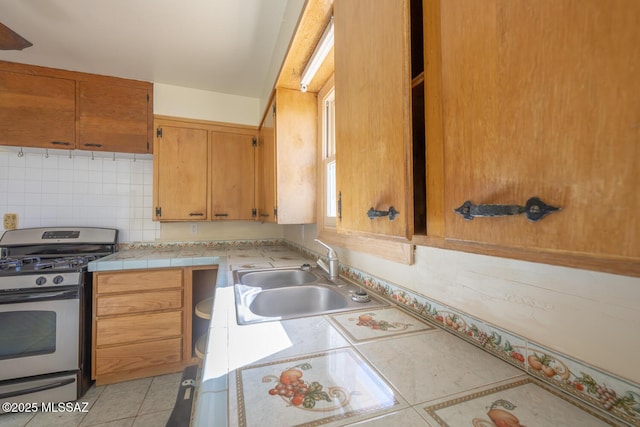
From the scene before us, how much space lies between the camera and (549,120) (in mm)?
301

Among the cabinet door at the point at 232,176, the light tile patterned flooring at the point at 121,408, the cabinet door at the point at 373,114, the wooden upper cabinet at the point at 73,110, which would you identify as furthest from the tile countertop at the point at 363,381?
the wooden upper cabinet at the point at 73,110

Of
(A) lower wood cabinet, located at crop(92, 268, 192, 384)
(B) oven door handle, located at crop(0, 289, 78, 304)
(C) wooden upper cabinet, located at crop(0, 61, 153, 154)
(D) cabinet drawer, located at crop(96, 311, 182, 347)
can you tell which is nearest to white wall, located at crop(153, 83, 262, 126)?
(C) wooden upper cabinet, located at crop(0, 61, 153, 154)

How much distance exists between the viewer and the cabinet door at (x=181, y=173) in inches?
94.6

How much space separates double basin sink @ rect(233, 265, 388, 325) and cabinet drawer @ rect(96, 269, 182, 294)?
81 cm

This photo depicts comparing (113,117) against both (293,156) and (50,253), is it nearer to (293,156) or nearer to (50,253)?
(50,253)

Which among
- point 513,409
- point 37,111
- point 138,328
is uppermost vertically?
point 37,111

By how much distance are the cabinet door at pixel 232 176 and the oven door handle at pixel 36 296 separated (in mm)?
1145

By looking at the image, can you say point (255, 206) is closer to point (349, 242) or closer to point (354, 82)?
point (349, 242)

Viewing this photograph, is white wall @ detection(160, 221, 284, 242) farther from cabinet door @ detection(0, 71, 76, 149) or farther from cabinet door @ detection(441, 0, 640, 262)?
cabinet door @ detection(441, 0, 640, 262)

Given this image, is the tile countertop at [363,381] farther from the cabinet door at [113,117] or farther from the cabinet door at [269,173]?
the cabinet door at [113,117]

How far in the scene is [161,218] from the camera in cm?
240

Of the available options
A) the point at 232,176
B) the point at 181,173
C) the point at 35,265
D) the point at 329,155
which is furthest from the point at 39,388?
the point at 329,155

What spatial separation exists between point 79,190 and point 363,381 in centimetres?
304

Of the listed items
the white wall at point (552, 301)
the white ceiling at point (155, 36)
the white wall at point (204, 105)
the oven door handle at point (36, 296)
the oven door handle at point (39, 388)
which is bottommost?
the oven door handle at point (39, 388)
